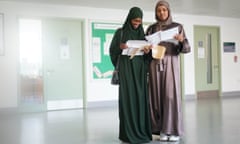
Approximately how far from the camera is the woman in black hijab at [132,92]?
354cm

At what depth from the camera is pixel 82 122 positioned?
17.1ft

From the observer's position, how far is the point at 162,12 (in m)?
3.64

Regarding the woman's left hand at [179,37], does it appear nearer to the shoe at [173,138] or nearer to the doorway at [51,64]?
the shoe at [173,138]

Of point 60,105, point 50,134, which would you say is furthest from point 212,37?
point 50,134

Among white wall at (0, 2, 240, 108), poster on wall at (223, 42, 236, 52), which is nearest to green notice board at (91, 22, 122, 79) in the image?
white wall at (0, 2, 240, 108)

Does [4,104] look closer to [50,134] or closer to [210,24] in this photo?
[50,134]

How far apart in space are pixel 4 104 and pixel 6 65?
2.85ft

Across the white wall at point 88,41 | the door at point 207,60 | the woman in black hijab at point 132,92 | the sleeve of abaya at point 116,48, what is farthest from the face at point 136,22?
the door at point 207,60

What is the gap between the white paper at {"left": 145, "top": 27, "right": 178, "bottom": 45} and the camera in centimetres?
352

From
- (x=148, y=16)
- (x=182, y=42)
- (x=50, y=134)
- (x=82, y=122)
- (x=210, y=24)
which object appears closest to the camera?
(x=182, y=42)

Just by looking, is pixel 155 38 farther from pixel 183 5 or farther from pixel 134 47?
pixel 183 5

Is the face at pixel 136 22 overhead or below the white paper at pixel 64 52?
overhead

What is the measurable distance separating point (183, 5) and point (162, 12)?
3.87 metres

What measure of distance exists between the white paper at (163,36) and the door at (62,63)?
3742mm
